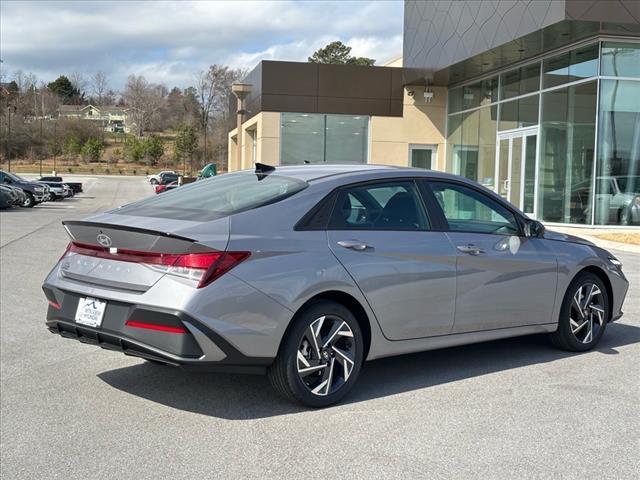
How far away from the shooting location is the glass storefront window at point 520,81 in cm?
2047

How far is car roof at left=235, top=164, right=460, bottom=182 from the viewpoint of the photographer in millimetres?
5086

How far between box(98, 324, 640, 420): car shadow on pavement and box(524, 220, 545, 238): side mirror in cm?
103

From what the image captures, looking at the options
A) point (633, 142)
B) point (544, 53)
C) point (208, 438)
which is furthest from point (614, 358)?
point (544, 53)

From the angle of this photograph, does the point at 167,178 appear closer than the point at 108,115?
Yes

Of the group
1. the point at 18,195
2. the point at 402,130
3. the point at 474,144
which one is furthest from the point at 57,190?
the point at 474,144

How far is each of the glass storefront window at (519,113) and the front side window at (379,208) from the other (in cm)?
1622

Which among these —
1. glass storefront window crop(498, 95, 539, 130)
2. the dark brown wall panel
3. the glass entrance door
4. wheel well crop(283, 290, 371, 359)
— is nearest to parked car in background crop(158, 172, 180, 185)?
the dark brown wall panel

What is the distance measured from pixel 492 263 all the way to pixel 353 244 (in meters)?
1.31

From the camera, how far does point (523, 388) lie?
5.12 meters

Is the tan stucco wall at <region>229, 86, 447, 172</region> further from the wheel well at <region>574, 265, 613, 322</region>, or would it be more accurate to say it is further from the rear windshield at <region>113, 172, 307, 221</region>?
the rear windshield at <region>113, 172, 307, 221</region>

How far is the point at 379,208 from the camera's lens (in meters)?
5.09

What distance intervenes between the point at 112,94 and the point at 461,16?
141 m

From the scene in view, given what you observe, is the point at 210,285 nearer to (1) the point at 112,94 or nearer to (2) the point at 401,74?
(2) the point at 401,74

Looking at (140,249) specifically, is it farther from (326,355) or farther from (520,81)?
(520,81)
